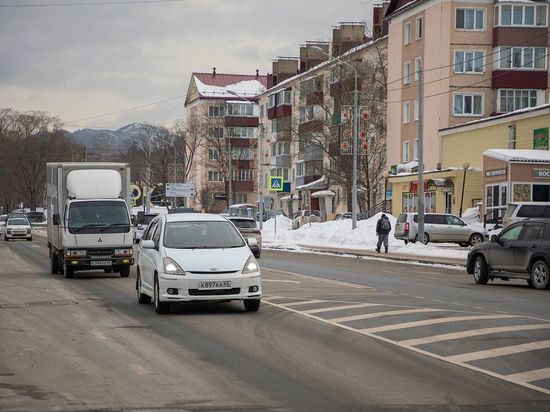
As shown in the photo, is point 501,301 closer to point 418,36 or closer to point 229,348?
point 229,348

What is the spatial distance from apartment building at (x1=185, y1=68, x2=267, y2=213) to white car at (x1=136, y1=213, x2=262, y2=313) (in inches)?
3902

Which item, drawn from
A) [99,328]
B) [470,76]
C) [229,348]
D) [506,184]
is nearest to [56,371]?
[229,348]

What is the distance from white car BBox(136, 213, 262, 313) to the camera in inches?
614

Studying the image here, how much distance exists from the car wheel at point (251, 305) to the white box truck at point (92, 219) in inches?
395

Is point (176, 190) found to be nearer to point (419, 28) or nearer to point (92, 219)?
point (419, 28)

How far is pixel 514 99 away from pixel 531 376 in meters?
56.3

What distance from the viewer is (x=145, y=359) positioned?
11.1 meters

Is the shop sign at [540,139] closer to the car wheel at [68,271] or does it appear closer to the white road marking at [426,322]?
the car wheel at [68,271]

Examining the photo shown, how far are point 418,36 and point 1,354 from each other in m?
57.8

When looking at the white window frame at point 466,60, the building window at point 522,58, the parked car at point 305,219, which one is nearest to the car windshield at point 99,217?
the white window frame at point 466,60

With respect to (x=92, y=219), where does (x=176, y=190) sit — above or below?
above

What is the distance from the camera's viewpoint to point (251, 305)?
1636 centimetres

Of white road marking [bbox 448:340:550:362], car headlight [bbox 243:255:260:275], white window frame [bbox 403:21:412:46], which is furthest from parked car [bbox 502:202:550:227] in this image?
white window frame [bbox 403:21:412:46]

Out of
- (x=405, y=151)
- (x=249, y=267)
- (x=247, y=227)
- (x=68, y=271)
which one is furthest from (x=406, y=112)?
(x=249, y=267)
